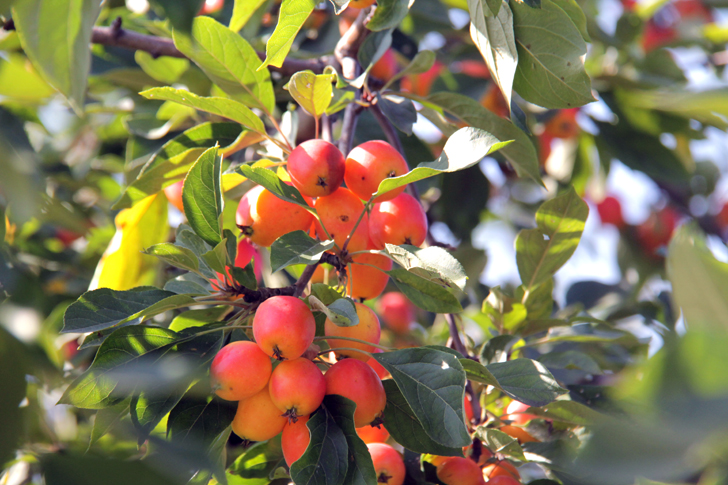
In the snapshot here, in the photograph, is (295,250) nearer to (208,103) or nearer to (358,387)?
(358,387)

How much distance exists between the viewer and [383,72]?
5.07 ft

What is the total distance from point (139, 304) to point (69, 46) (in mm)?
423

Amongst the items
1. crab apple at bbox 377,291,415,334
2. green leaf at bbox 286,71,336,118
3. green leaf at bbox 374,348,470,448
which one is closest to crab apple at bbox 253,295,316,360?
green leaf at bbox 374,348,470,448

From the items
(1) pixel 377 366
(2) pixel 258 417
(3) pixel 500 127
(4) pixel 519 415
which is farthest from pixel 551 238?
(2) pixel 258 417

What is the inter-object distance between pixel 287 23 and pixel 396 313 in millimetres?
1487

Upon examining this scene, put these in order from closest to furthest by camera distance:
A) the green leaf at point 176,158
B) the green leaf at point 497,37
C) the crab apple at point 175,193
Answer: the green leaf at point 497,37, the green leaf at point 176,158, the crab apple at point 175,193

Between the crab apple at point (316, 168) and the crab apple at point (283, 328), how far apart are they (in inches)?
7.4

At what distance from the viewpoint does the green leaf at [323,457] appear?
654 millimetres

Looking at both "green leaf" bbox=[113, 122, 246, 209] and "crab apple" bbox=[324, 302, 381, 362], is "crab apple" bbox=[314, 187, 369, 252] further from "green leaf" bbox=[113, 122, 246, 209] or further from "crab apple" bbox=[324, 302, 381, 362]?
"green leaf" bbox=[113, 122, 246, 209]

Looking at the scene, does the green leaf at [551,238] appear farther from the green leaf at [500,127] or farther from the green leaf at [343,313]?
the green leaf at [343,313]

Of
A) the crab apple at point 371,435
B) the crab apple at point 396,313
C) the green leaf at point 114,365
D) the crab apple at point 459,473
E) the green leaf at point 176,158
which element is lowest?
the crab apple at point 396,313

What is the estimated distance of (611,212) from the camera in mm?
2629

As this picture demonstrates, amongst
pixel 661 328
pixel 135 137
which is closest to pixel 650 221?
pixel 661 328

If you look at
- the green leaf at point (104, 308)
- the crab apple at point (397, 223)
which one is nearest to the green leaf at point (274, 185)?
the crab apple at point (397, 223)
